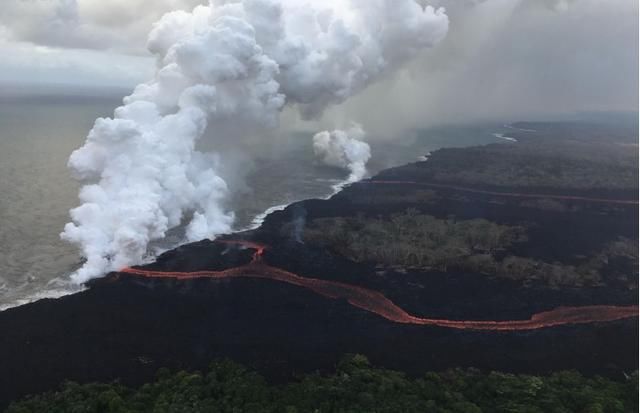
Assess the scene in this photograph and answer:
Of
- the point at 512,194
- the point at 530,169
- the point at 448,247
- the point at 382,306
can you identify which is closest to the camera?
the point at 382,306

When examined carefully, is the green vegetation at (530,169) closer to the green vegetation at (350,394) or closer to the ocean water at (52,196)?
the ocean water at (52,196)

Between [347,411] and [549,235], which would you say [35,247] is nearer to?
[347,411]

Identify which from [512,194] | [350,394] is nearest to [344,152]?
[512,194]

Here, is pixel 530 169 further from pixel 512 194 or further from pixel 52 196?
pixel 52 196

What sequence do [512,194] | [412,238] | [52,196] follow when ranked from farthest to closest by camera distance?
[512,194]
[52,196]
[412,238]

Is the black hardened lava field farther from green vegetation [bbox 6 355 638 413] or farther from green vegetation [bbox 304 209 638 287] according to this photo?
green vegetation [bbox 6 355 638 413]

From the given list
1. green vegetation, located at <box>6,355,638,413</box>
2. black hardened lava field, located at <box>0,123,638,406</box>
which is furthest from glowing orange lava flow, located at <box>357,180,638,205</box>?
green vegetation, located at <box>6,355,638,413</box>
